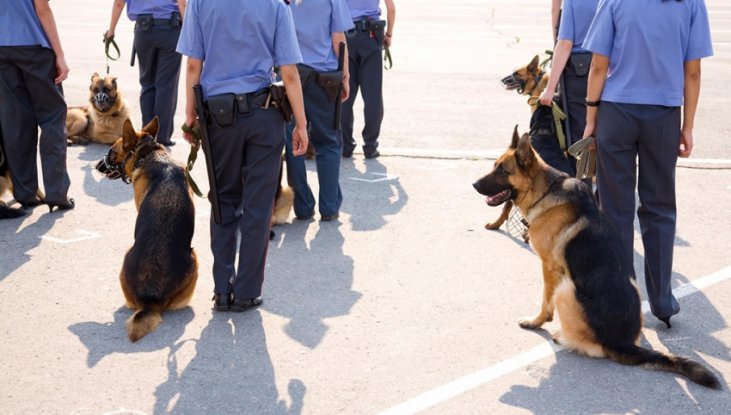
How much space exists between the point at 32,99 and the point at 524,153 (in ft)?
14.1

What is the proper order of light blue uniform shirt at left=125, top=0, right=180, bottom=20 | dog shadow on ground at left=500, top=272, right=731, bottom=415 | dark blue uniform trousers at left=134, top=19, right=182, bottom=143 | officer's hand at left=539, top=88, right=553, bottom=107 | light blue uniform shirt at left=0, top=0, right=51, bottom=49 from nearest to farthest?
dog shadow on ground at left=500, top=272, right=731, bottom=415 < officer's hand at left=539, top=88, right=553, bottom=107 < light blue uniform shirt at left=0, top=0, right=51, bottom=49 < light blue uniform shirt at left=125, top=0, right=180, bottom=20 < dark blue uniform trousers at left=134, top=19, right=182, bottom=143

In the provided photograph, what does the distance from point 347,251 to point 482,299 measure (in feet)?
4.32

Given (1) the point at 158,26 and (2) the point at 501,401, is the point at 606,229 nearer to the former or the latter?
(2) the point at 501,401

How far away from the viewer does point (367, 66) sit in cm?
912

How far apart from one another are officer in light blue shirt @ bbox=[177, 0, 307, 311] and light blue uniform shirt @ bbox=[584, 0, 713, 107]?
5.98ft

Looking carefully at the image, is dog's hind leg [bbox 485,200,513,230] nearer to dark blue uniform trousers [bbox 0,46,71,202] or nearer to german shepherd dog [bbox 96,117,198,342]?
german shepherd dog [bbox 96,117,198,342]

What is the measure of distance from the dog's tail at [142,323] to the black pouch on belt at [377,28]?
4343mm

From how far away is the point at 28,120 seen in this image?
7535 millimetres

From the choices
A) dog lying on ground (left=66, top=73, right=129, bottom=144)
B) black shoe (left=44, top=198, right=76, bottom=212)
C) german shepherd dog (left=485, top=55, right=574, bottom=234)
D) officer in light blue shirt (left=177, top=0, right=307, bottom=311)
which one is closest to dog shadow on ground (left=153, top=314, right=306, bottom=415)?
officer in light blue shirt (left=177, top=0, right=307, bottom=311)

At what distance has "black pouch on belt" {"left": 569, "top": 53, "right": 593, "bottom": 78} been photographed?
22.7 feet

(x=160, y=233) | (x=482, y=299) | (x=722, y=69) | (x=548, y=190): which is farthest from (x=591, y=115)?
(x=722, y=69)

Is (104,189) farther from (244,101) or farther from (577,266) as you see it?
(577,266)

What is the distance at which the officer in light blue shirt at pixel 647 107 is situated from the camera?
5.16 meters

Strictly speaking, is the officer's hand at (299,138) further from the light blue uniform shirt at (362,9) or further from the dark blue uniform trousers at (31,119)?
the light blue uniform shirt at (362,9)
